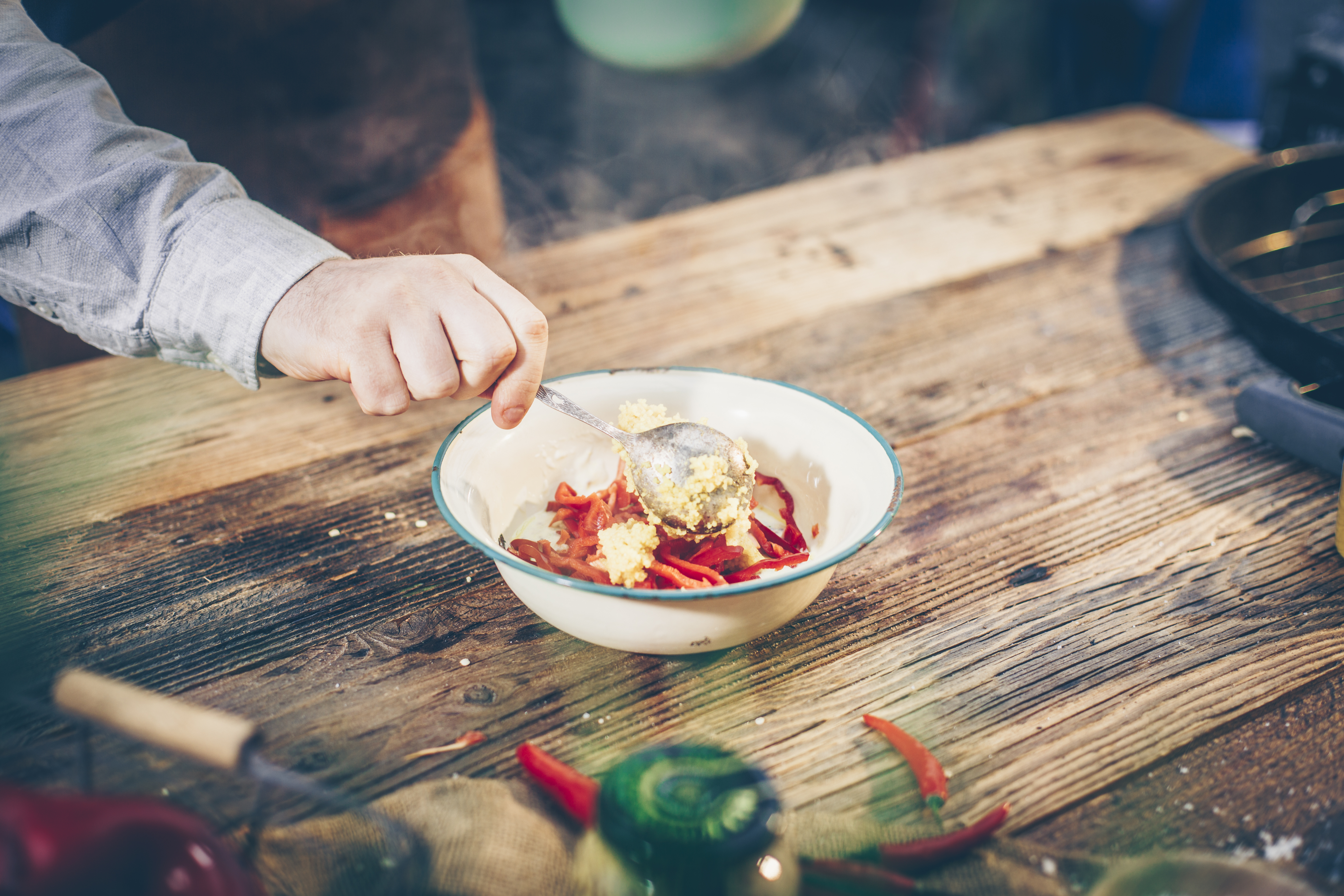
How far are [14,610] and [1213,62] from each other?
4575mm

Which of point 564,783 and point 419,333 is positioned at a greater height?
point 419,333

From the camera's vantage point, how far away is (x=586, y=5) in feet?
7.52

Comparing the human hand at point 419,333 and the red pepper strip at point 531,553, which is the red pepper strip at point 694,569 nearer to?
the red pepper strip at point 531,553

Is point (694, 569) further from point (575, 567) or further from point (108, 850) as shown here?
point (108, 850)

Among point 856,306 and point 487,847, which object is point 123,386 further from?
point 856,306

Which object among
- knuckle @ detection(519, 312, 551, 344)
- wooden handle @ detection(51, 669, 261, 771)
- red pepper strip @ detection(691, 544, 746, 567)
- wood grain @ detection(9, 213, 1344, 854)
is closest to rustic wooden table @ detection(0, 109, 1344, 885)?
wood grain @ detection(9, 213, 1344, 854)

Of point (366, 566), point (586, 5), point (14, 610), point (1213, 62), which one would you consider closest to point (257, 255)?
point (366, 566)

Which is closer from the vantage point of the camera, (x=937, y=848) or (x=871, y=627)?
(x=937, y=848)

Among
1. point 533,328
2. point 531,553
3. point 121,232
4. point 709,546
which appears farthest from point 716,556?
point 121,232

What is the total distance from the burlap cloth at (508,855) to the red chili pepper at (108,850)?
0.14 m

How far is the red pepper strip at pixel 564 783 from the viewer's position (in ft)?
2.44

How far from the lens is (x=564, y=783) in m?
0.76

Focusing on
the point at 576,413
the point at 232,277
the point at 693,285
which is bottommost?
the point at 693,285

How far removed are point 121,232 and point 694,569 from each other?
0.83m
